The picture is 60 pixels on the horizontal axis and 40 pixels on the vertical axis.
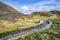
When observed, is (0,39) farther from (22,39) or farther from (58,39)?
(58,39)

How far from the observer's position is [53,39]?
84.9 m

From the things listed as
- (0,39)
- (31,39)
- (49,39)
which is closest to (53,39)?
(49,39)

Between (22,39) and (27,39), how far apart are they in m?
1.92

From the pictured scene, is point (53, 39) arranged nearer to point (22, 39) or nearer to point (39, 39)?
point (39, 39)

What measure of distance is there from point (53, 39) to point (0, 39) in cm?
2401

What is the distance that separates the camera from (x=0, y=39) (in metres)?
95.8

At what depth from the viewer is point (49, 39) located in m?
83.7

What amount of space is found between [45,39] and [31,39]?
544 cm

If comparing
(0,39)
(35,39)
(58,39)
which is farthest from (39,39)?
(0,39)

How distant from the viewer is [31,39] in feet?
279

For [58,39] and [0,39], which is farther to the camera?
[0,39]

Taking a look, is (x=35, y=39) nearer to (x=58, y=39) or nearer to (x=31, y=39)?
(x=31, y=39)

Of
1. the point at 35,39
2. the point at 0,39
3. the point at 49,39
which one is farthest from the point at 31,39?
the point at 0,39

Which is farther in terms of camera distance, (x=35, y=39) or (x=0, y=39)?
(x=0, y=39)
